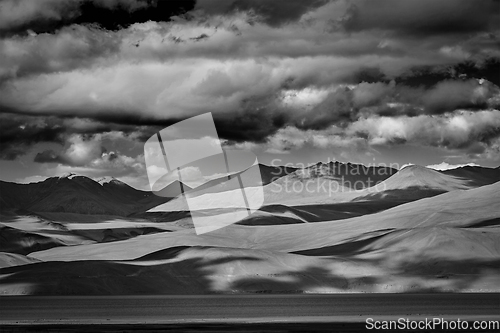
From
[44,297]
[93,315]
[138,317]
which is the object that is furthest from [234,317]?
[44,297]

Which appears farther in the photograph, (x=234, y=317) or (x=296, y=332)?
(x=234, y=317)

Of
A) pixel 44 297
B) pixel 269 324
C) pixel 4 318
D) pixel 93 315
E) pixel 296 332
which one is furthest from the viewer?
pixel 44 297

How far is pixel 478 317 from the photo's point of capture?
102 meters

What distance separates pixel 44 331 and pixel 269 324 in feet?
90.1

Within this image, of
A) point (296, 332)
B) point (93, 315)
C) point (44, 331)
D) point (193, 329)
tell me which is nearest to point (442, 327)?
point (296, 332)

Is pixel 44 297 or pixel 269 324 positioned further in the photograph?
pixel 44 297

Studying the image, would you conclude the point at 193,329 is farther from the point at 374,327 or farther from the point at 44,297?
the point at 44,297

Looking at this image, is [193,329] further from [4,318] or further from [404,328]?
[4,318]

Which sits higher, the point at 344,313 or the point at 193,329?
the point at 193,329

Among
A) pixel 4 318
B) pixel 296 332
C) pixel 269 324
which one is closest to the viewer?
pixel 296 332

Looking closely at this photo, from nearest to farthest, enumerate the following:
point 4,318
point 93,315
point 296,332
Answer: point 296,332, point 4,318, point 93,315

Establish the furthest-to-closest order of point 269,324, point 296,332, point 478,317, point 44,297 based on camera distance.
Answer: point 44,297
point 478,317
point 269,324
point 296,332

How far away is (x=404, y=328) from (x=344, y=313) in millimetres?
34869

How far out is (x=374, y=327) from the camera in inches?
3371
